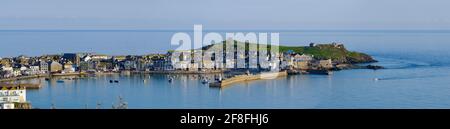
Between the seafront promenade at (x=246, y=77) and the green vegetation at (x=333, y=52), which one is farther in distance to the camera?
the seafront promenade at (x=246, y=77)

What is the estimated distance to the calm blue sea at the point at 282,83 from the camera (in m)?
1.91

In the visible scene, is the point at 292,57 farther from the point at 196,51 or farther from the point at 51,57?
the point at 51,57

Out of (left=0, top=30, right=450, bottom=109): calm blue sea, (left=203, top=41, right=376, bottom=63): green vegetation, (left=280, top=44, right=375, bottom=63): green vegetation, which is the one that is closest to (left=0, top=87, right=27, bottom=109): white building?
(left=0, top=30, right=450, bottom=109): calm blue sea

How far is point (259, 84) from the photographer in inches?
89.0

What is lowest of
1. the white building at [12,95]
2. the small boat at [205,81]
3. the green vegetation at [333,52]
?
the white building at [12,95]

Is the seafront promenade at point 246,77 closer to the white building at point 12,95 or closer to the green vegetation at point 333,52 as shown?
the green vegetation at point 333,52

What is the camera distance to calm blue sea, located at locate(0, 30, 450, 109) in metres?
1.91

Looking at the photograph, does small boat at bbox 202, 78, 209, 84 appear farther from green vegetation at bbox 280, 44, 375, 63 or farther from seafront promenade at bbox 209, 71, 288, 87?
green vegetation at bbox 280, 44, 375, 63

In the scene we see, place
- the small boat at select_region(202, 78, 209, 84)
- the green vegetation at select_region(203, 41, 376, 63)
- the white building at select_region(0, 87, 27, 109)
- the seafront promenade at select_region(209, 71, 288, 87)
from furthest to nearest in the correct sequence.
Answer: the small boat at select_region(202, 78, 209, 84) < the seafront promenade at select_region(209, 71, 288, 87) < the green vegetation at select_region(203, 41, 376, 63) < the white building at select_region(0, 87, 27, 109)

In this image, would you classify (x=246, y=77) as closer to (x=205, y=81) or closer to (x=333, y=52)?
(x=205, y=81)

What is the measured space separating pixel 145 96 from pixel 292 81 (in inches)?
22.6

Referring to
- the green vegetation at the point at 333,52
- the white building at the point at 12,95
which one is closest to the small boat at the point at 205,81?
the green vegetation at the point at 333,52
